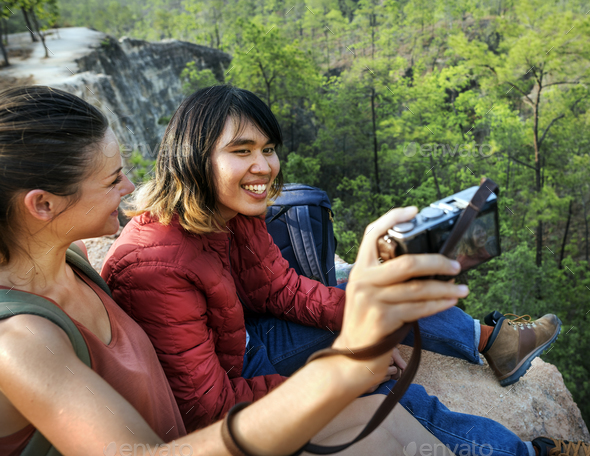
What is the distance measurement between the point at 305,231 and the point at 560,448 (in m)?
1.77

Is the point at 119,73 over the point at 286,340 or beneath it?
over

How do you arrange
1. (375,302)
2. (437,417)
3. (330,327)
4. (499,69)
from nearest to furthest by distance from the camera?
1. (375,302)
2. (437,417)
3. (330,327)
4. (499,69)

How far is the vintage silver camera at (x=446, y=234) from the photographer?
861 mm

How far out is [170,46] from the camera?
16.2 meters

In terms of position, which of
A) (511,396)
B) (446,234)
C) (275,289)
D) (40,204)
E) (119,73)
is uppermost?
(119,73)

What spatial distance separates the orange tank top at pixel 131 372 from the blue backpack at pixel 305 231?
4.52 feet

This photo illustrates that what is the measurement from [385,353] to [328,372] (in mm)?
131

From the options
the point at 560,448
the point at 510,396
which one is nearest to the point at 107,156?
the point at 560,448

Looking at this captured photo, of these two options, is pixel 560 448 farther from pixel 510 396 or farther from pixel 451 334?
pixel 451 334

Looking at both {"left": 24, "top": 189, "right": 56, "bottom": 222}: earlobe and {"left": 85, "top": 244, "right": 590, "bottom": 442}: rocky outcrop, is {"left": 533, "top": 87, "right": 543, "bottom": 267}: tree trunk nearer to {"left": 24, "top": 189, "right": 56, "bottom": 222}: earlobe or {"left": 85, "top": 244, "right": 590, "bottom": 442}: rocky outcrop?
{"left": 85, "top": 244, "right": 590, "bottom": 442}: rocky outcrop

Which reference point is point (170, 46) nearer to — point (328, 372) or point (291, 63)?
point (291, 63)

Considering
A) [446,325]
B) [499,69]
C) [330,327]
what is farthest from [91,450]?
[499,69]

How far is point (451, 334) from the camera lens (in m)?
2.21

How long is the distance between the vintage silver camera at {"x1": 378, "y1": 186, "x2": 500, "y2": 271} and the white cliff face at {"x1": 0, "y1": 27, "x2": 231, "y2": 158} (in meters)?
7.46
